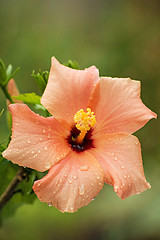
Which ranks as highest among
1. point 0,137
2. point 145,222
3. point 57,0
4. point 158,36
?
point 57,0

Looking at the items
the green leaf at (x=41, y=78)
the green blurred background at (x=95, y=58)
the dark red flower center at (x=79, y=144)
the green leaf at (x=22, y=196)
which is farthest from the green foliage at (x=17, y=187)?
the green blurred background at (x=95, y=58)

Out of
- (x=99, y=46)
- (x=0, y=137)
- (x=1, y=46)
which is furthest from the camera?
(x=99, y=46)

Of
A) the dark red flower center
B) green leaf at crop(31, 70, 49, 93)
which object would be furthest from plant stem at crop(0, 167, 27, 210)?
green leaf at crop(31, 70, 49, 93)

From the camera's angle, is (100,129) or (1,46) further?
(1,46)

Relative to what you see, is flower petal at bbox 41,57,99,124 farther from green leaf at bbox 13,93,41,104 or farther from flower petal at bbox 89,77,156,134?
green leaf at bbox 13,93,41,104

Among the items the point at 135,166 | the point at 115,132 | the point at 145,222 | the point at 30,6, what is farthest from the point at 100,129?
the point at 30,6

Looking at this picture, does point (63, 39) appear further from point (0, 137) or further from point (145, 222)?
point (145, 222)
